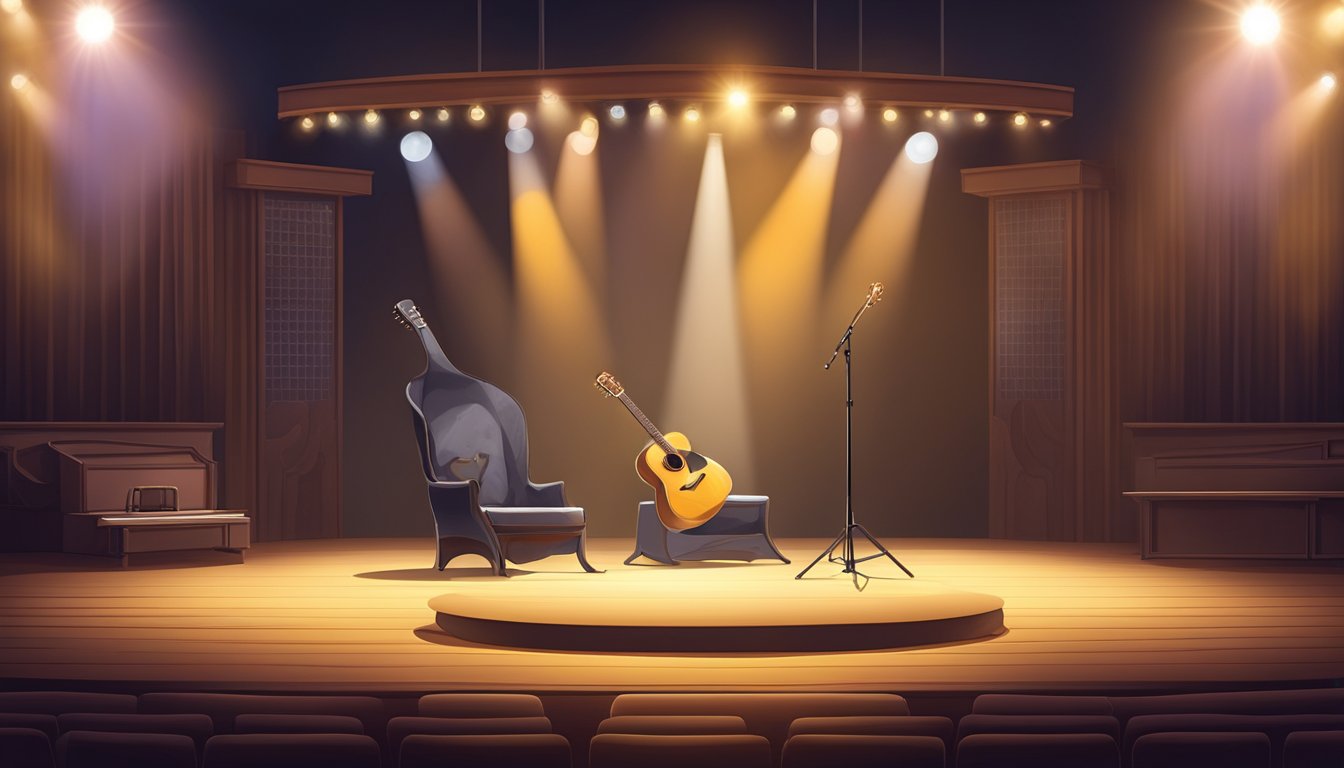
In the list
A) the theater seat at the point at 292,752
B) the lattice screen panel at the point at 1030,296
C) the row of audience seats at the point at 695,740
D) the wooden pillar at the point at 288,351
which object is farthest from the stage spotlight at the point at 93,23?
the theater seat at the point at 292,752

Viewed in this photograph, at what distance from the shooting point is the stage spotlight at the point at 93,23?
9.02m

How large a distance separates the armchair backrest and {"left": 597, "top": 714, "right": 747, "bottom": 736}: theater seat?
5.34 metres

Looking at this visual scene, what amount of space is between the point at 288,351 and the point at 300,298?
1.29 ft

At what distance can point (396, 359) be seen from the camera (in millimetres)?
9781

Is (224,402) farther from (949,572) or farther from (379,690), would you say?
(379,690)

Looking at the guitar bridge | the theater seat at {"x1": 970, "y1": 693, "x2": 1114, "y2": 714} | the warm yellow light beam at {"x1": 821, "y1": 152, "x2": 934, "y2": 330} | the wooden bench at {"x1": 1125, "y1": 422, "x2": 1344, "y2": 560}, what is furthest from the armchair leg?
the theater seat at {"x1": 970, "y1": 693, "x2": 1114, "y2": 714}

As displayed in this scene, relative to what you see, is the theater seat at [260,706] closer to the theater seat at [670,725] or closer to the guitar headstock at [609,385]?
the theater seat at [670,725]

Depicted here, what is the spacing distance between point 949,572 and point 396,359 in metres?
4.43

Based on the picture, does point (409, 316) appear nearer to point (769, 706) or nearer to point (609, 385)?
point (609, 385)

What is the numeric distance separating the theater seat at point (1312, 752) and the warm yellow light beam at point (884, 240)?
7383mm

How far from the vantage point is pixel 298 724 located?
2518 mm

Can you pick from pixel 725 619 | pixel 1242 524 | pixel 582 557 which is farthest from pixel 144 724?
pixel 1242 524

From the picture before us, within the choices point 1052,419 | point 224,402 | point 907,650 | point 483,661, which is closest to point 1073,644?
point 907,650

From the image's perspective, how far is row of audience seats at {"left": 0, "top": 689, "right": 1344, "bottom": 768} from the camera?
231 cm
